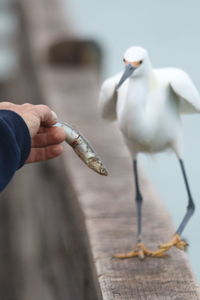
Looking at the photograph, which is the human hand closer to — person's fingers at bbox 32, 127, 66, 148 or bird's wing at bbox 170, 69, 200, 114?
person's fingers at bbox 32, 127, 66, 148

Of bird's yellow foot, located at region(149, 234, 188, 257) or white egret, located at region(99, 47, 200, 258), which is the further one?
white egret, located at region(99, 47, 200, 258)

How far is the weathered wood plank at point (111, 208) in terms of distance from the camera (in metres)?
2.86

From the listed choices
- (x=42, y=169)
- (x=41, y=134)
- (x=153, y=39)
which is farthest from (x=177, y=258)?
(x=153, y=39)

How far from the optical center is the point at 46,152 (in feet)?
9.61

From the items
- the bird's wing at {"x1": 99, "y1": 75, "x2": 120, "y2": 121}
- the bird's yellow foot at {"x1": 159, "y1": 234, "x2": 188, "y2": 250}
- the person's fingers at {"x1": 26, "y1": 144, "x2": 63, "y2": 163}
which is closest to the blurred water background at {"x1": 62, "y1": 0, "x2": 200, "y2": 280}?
the bird's wing at {"x1": 99, "y1": 75, "x2": 120, "y2": 121}

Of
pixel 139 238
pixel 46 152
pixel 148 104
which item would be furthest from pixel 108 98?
pixel 46 152

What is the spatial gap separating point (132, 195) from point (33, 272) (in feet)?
6.54

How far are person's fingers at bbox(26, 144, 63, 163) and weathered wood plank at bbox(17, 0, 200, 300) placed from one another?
1.32ft

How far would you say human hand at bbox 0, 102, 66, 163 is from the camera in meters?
2.58

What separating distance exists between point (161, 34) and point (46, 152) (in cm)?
1357

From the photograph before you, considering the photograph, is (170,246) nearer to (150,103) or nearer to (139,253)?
(139,253)

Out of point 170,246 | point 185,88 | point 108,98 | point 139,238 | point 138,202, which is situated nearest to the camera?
point 170,246

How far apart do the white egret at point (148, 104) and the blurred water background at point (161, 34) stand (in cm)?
534

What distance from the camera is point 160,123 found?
12.2 ft
